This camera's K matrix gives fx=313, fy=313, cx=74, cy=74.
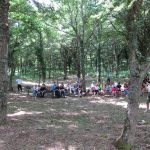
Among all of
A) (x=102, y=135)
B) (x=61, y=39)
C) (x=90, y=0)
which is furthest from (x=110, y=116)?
(x=61, y=39)

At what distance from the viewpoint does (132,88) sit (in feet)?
26.6

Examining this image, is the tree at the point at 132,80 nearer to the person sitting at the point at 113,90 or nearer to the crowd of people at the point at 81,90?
the crowd of people at the point at 81,90

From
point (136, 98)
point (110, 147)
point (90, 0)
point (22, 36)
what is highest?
point (90, 0)

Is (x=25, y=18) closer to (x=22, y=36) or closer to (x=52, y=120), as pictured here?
(x=22, y=36)

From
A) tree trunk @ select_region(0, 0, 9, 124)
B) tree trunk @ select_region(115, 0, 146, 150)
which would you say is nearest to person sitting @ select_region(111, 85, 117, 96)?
Answer: tree trunk @ select_region(0, 0, 9, 124)

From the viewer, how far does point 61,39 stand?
140ft

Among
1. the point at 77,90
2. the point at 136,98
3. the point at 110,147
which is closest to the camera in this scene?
the point at 136,98

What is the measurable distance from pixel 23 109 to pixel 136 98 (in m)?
8.80

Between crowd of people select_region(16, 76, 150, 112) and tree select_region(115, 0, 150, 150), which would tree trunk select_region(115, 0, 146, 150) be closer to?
tree select_region(115, 0, 150, 150)

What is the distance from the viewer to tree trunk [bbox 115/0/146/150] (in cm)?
810

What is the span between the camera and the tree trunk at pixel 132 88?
319 inches

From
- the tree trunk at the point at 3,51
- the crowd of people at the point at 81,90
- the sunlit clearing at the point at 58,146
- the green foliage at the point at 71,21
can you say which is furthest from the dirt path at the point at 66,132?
the crowd of people at the point at 81,90

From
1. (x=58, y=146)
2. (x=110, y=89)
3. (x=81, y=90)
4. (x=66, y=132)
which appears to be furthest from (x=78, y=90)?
(x=58, y=146)

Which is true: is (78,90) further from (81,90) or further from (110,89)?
(110,89)
